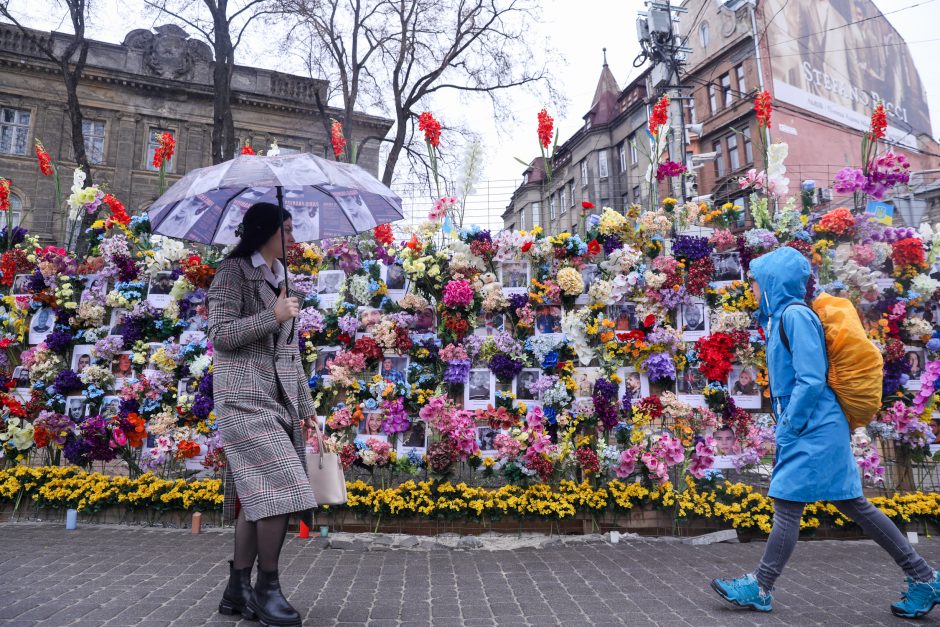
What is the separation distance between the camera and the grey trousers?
285 cm

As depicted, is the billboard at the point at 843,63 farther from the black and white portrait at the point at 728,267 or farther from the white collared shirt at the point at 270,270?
the white collared shirt at the point at 270,270

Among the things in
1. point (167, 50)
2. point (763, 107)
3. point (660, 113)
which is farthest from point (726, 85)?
point (660, 113)

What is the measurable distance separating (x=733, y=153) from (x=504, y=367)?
27184 mm

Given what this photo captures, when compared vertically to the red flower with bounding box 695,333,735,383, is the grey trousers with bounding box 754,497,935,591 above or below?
below

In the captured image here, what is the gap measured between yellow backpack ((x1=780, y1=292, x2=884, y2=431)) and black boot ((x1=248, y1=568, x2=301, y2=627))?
270 centimetres

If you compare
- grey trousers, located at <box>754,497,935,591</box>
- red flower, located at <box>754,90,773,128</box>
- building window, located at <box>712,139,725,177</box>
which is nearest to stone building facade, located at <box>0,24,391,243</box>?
building window, located at <box>712,139,725,177</box>

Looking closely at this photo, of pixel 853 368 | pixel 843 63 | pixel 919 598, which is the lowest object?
pixel 919 598

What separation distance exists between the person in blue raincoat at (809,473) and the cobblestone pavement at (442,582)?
0.51 feet

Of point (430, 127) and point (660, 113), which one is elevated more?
point (660, 113)

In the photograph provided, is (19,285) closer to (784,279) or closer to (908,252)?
(784,279)

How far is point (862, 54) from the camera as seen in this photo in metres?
30.0

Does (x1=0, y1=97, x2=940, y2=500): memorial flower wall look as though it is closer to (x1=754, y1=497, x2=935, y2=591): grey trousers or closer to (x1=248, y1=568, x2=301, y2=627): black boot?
(x1=754, y1=497, x2=935, y2=591): grey trousers

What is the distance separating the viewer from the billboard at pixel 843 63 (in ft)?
86.7

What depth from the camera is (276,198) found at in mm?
3475
